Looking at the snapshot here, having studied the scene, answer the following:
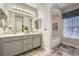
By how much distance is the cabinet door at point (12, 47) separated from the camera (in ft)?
5.15

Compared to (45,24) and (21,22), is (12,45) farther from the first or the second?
(45,24)

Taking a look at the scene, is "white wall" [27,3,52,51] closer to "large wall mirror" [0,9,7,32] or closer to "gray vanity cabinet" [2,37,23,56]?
"gray vanity cabinet" [2,37,23,56]

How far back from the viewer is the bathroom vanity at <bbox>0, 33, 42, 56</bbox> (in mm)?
1552

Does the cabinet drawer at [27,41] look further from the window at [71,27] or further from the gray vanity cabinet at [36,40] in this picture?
the window at [71,27]

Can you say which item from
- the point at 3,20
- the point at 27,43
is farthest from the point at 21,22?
the point at 27,43

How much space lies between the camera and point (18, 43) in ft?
5.59

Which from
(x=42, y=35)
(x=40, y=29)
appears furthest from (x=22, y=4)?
(x=42, y=35)

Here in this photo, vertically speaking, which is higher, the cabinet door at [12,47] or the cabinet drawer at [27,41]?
the cabinet drawer at [27,41]

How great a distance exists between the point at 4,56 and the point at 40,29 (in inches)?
34.1

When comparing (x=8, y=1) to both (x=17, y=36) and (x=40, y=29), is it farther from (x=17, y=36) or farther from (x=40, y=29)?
(x=40, y=29)

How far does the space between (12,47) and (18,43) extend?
14 centimetres

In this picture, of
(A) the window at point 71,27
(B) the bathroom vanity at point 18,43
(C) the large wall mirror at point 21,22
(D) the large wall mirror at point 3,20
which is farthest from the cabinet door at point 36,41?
(D) the large wall mirror at point 3,20

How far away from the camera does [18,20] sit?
5.65ft

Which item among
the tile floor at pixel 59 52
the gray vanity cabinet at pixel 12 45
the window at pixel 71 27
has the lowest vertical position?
the tile floor at pixel 59 52
